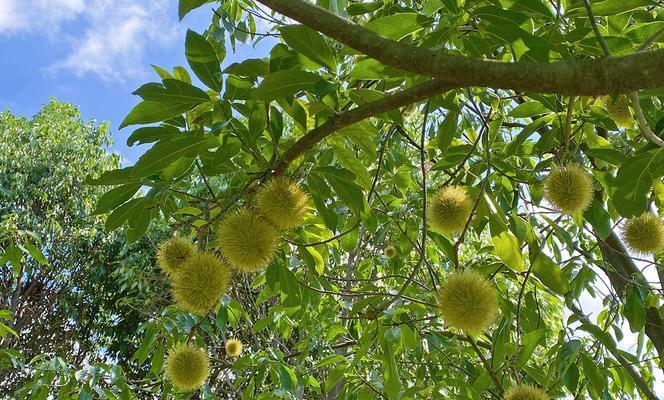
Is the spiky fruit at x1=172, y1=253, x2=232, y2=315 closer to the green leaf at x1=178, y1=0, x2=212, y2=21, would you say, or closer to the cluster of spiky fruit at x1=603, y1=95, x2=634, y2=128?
the green leaf at x1=178, y1=0, x2=212, y2=21

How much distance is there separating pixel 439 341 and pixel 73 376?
164 cm

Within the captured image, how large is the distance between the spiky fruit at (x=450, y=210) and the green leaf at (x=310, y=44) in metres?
0.63

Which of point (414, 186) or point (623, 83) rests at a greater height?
point (414, 186)

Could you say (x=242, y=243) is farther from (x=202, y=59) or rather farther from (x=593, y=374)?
(x=593, y=374)

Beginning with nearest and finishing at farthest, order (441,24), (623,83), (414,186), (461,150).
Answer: (623,83) < (441,24) < (461,150) < (414,186)

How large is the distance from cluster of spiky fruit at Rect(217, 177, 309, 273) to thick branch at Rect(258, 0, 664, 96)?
0.50 metres

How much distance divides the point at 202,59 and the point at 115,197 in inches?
17.5

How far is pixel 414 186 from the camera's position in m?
2.76

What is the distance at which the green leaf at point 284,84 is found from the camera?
1104 millimetres

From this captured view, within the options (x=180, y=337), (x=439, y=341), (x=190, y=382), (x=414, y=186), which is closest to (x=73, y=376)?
(x=180, y=337)

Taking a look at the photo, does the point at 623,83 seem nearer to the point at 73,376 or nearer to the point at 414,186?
the point at 414,186

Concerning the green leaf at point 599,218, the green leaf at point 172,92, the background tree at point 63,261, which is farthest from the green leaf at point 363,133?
the background tree at point 63,261

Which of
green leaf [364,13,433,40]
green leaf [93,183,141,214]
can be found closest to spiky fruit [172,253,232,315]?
green leaf [93,183,141,214]

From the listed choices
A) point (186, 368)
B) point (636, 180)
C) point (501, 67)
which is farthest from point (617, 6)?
point (186, 368)
